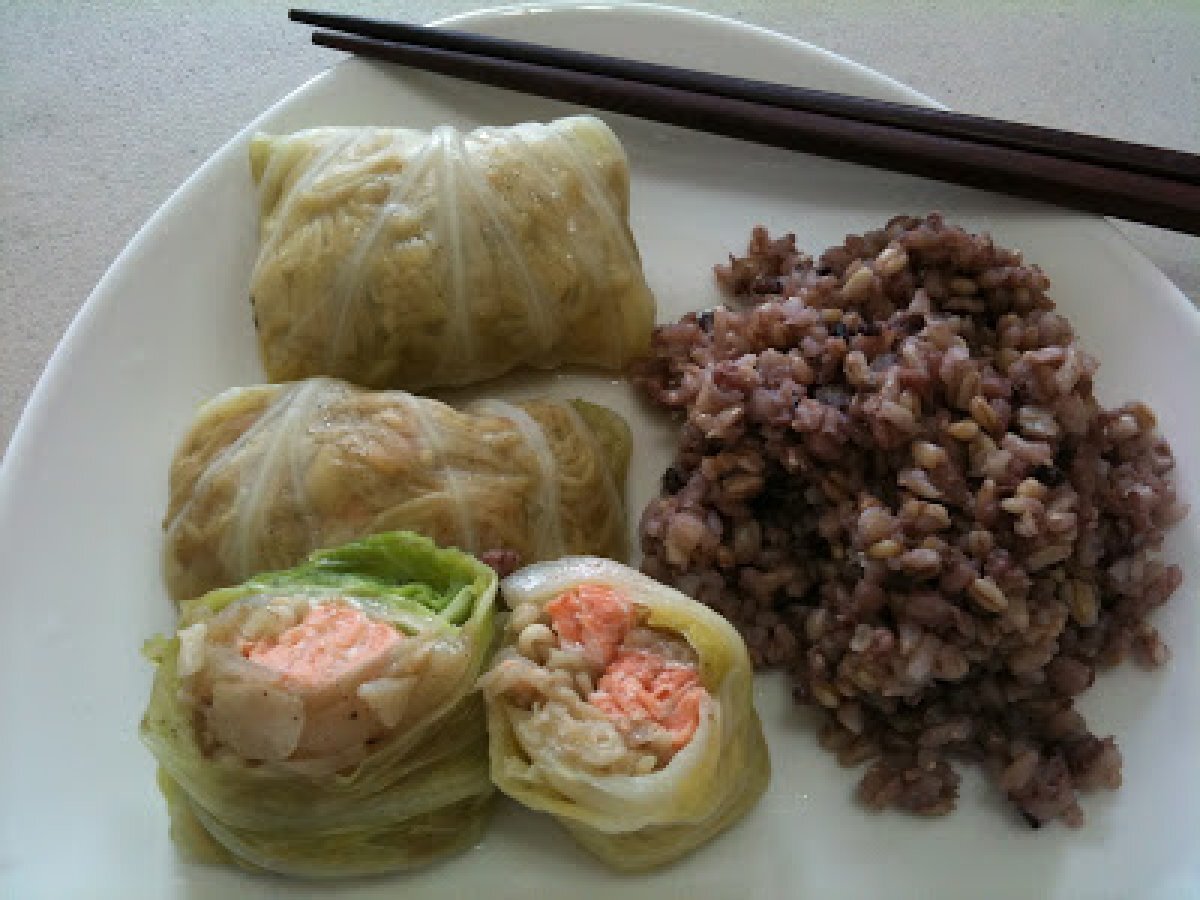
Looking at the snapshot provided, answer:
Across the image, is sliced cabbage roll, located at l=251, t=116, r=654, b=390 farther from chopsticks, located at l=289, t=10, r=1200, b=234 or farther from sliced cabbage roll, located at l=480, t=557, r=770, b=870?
sliced cabbage roll, located at l=480, t=557, r=770, b=870

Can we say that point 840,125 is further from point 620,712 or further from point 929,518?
point 620,712

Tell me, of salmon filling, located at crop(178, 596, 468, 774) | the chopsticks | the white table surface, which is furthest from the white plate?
the white table surface

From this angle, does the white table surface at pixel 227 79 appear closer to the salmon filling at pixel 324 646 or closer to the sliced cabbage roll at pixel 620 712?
the salmon filling at pixel 324 646

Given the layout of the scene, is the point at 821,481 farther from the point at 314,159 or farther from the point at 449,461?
the point at 314,159

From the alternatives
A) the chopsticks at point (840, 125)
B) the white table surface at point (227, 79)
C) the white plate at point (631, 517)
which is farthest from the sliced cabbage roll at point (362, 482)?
the white table surface at point (227, 79)

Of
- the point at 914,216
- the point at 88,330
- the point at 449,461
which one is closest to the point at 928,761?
the point at 449,461

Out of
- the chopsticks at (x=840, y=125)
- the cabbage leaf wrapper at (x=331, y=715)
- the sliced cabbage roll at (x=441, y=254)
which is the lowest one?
the cabbage leaf wrapper at (x=331, y=715)
